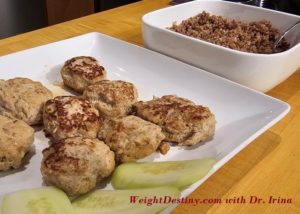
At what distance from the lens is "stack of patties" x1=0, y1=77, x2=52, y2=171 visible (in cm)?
85

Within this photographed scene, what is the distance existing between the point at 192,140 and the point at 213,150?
6 centimetres

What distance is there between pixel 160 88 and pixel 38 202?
0.64 metres

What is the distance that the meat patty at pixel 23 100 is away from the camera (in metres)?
1.01

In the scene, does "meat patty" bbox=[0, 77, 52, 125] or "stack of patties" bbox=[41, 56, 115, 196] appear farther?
"meat patty" bbox=[0, 77, 52, 125]

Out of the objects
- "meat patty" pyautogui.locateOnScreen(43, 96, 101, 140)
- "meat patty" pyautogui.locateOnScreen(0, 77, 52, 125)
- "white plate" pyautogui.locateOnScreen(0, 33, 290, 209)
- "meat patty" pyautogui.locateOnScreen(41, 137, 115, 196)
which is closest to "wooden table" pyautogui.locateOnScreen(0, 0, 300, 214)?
"white plate" pyautogui.locateOnScreen(0, 33, 290, 209)

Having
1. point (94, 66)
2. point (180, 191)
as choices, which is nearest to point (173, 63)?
point (94, 66)

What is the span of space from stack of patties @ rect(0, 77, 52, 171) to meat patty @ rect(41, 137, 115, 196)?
3.0 inches

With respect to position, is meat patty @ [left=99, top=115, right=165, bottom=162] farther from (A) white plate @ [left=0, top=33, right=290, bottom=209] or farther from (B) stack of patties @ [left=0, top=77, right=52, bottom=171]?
(B) stack of patties @ [left=0, top=77, right=52, bottom=171]

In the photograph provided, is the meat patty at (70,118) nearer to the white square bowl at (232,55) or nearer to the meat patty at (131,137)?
the meat patty at (131,137)

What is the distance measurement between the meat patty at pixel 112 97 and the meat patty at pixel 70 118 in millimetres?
62

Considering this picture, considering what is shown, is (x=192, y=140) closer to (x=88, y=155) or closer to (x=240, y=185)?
(x=240, y=185)

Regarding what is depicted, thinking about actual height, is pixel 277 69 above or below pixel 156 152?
above

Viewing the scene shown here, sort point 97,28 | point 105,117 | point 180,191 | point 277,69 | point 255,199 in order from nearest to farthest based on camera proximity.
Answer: point 180,191, point 255,199, point 105,117, point 277,69, point 97,28

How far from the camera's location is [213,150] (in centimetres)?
92
